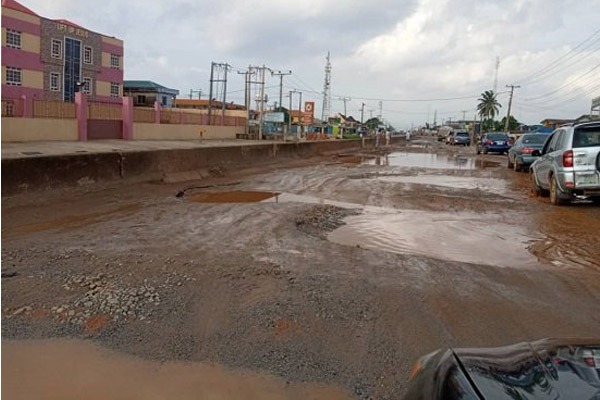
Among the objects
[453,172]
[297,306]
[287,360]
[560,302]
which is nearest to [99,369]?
[287,360]

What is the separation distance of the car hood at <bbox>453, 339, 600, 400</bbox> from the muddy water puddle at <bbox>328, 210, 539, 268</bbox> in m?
3.95

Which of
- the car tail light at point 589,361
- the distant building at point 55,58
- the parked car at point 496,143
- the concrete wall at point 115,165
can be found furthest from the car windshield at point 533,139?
the distant building at point 55,58

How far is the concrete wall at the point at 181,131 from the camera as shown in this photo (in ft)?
101

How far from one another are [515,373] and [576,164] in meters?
8.87

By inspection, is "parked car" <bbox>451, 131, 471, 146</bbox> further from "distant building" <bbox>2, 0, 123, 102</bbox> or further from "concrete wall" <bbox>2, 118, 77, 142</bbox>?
"concrete wall" <bbox>2, 118, 77, 142</bbox>

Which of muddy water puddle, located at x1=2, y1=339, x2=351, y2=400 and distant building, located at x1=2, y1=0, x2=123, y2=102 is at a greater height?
distant building, located at x1=2, y1=0, x2=123, y2=102

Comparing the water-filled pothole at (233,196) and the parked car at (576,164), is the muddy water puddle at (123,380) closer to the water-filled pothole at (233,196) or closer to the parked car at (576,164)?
the water-filled pothole at (233,196)

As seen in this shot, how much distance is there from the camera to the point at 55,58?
5444 centimetres

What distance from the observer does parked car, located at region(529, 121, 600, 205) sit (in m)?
9.70

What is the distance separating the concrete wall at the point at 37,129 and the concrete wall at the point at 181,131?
238 inches

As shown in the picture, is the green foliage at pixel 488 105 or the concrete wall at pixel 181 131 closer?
the concrete wall at pixel 181 131

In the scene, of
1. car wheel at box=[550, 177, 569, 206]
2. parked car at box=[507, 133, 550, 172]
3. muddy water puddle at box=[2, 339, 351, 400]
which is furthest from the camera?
parked car at box=[507, 133, 550, 172]

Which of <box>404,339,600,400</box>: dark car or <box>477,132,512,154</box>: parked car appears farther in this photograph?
<box>477,132,512,154</box>: parked car

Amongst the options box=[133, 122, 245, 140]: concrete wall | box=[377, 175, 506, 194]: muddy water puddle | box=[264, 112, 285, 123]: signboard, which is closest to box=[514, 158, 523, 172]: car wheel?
box=[377, 175, 506, 194]: muddy water puddle
